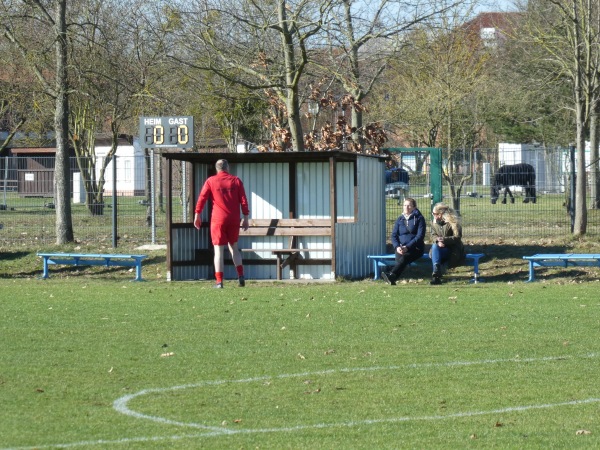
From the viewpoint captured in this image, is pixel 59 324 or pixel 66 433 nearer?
pixel 66 433

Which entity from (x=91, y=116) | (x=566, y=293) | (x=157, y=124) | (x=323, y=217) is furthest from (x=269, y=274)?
(x=91, y=116)

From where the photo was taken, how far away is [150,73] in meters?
29.9

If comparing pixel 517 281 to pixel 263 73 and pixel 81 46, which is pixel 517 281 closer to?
pixel 263 73

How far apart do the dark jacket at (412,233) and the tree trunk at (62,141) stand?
346 inches

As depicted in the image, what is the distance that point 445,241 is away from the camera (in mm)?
18250

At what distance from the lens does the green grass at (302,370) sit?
23.0ft

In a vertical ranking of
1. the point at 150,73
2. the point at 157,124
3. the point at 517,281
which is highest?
the point at 150,73

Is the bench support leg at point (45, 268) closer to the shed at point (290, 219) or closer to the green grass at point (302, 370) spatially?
the shed at point (290, 219)

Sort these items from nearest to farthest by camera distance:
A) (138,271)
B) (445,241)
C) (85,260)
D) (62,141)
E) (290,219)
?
1. (445,241)
2. (138,271)
3. (290,219)
4. (85,260)
5. (62,141)

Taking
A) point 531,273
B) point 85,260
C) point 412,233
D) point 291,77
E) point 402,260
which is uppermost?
point 291,77

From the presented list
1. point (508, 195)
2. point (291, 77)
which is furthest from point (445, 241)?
point (291, 77)

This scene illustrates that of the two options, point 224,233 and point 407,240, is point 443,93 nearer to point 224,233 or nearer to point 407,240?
point 407,240

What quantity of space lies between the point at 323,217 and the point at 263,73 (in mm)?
4075

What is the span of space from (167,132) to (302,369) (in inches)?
548
